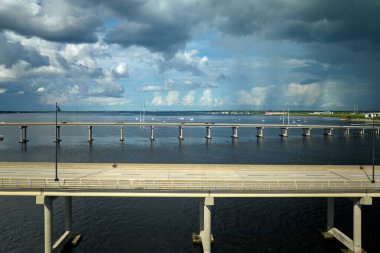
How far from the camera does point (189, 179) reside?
39.1m

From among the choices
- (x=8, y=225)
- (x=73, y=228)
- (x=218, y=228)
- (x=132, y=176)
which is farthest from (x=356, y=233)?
(x=8, y=225)

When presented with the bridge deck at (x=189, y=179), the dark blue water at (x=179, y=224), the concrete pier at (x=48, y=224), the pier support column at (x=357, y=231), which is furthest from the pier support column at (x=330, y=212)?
the concrete pier at (x=48, y=224)

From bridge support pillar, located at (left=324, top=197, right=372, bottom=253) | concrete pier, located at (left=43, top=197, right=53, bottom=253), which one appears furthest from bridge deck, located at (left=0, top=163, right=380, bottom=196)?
concrete pier, located at (left=43, top=197, right=53, bottom=253)

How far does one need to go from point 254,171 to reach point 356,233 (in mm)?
15180

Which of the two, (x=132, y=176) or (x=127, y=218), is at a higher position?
(x=132, y=176)

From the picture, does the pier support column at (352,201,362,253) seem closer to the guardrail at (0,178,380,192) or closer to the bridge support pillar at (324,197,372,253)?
the bridge support pillar at (324,197,372,253)

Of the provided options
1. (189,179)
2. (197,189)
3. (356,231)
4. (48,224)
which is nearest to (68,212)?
(48,224)

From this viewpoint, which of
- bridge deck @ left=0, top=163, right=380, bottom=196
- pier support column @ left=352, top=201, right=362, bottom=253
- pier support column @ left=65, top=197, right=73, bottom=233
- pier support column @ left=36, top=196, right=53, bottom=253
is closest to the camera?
pier support column @ left=36, top=196, right=53, bottom=253

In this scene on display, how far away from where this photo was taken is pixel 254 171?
4600 centimetres

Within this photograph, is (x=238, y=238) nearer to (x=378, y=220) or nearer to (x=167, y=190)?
(x=167, y=190)

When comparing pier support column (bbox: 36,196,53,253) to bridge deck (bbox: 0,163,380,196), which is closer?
pier support column (bbox: 36,196,53,253)

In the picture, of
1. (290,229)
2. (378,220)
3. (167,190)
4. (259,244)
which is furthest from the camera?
(378,220)

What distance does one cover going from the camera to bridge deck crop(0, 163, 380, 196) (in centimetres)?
3375

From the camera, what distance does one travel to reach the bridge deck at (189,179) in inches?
1329
